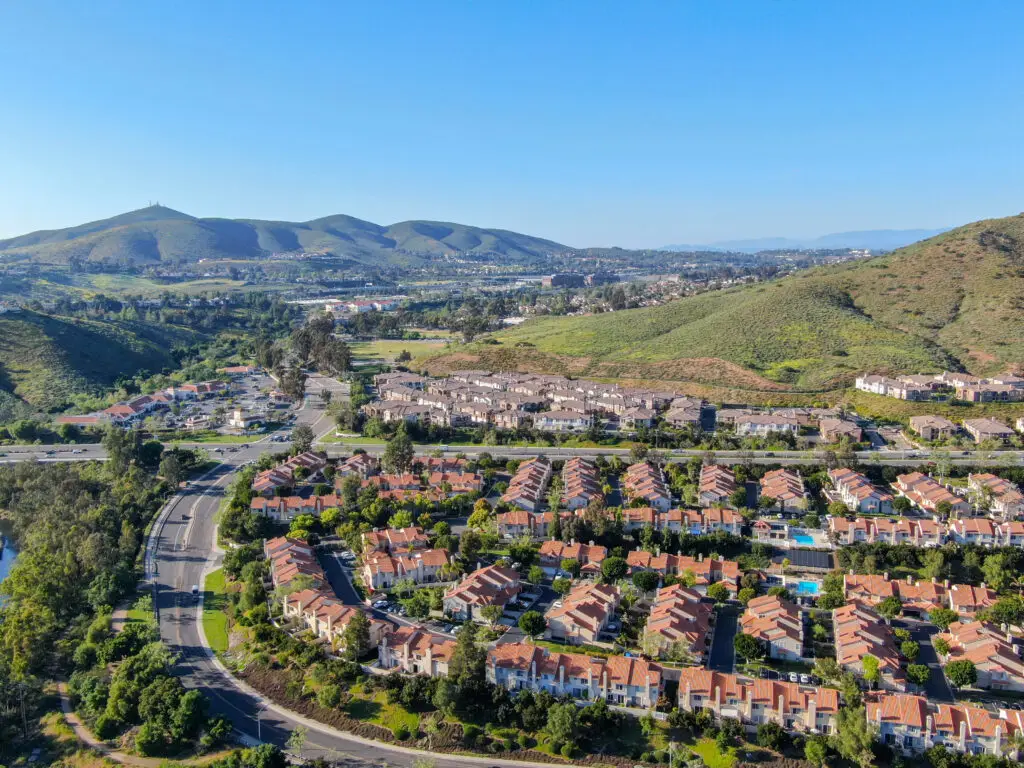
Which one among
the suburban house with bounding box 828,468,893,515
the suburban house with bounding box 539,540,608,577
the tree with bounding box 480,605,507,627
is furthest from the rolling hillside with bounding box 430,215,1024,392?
the tree with bounding box 480,605,507,627

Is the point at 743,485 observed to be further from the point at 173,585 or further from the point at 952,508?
the point at 173,585

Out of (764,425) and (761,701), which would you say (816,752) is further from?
(764,425)

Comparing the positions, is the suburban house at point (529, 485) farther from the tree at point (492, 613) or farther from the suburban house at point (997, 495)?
the suburban house at point (997, 495)

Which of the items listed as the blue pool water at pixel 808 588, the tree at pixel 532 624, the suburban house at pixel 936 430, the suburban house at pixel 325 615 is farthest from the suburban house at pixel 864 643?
the suburban house at pixel 936 430

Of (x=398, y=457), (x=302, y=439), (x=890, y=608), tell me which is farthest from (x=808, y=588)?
(x=302, y=439)

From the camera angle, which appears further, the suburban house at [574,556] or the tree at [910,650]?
the suburban house at [574,556]

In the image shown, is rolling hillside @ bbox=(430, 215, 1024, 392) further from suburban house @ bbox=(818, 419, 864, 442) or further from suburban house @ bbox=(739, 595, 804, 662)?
suburban house @ bbox=(739, 595, 804, 662)

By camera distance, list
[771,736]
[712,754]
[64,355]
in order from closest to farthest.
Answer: [771,736]
[712,754]
[64,355]
